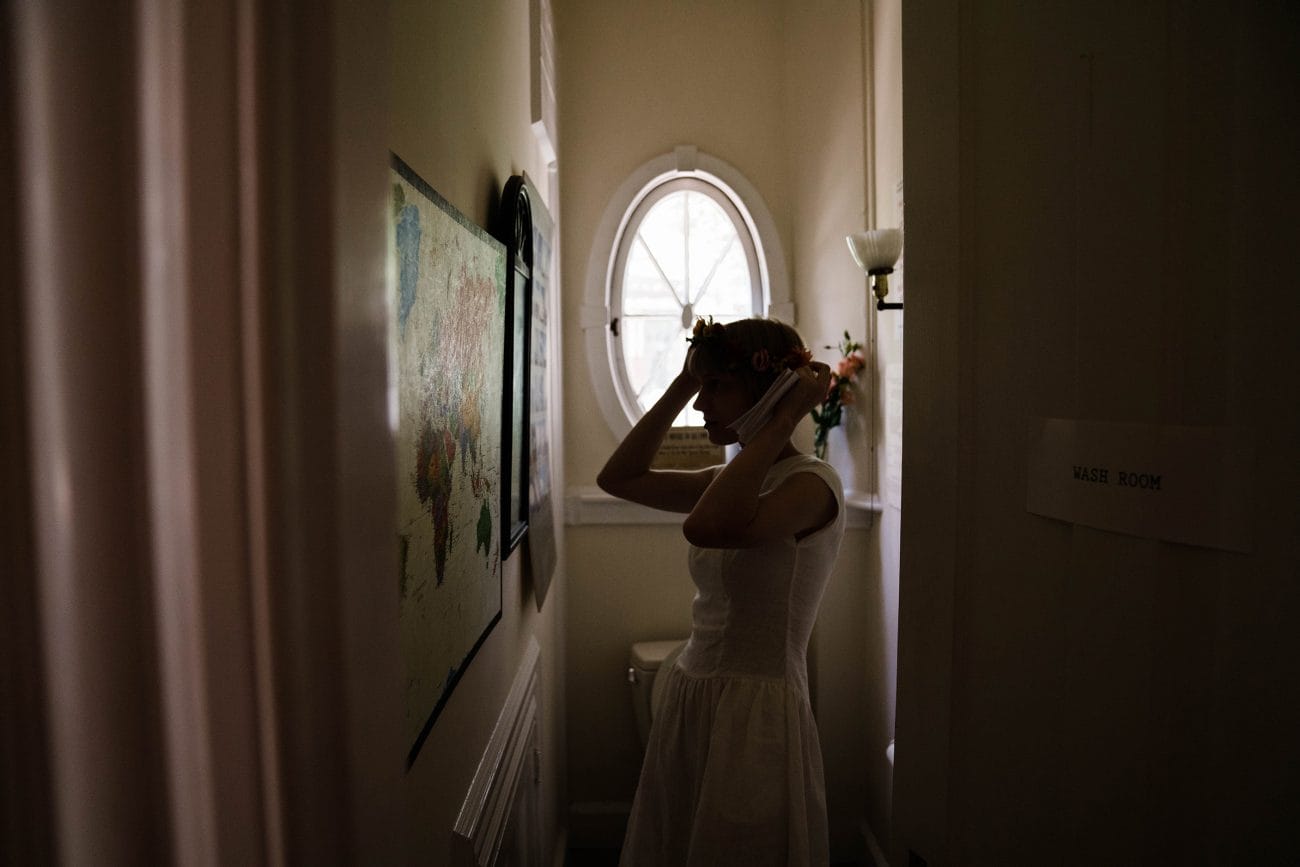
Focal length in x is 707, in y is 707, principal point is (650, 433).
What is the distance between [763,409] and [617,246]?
1519 mm

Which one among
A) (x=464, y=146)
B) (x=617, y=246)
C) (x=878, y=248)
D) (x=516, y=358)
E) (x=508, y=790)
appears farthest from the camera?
(x=617, y=246)

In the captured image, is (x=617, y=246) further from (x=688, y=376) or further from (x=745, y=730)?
(x=745, y=730)

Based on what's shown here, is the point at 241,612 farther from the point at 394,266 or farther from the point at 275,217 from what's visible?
the point at 394,266

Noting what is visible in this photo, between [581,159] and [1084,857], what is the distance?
256 centimetres

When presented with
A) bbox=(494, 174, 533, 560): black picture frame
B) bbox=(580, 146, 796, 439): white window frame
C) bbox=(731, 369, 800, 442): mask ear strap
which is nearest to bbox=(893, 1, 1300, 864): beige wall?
bbox=(731, 369, 800, 442): mask ear strap

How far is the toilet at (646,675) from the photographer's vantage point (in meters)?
2.48

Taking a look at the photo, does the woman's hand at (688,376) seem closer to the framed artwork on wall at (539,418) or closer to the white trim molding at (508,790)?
the framed artwork on wall at (539,418)

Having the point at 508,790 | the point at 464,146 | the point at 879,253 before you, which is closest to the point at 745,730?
the point at 508,790

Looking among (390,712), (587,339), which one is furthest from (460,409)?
(587,339)

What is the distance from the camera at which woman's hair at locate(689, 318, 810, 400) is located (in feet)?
4.91

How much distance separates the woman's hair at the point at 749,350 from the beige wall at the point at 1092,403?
0.62 meters

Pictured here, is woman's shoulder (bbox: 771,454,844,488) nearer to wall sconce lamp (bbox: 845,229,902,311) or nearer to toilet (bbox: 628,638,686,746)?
wall sconce lamp (bbox: 845,229,902,311)

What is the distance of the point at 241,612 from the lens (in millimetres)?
363

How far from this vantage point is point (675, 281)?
9.41 feet
